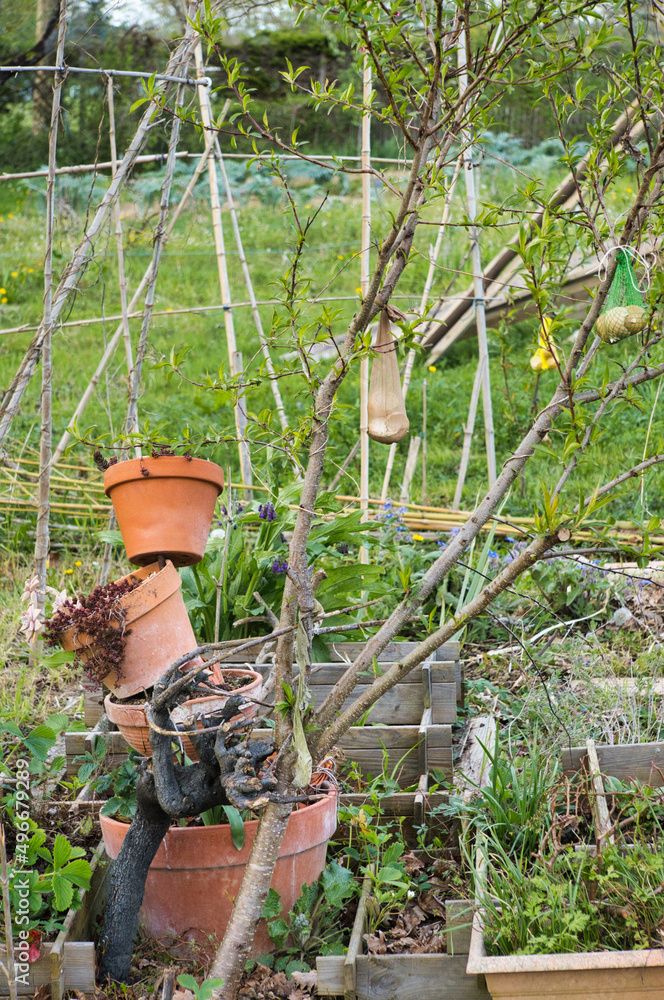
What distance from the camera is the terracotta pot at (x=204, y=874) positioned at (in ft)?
6.27

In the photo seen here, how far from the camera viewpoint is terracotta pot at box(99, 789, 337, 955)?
191cm

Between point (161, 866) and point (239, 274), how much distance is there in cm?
712

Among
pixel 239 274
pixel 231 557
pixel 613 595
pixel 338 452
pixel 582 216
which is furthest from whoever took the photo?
pixel 239 274

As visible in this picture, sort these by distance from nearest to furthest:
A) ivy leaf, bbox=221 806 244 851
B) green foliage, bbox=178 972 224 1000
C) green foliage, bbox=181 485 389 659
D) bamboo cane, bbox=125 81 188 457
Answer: green foliage, bbox=178 972 224 1000 < ivy leaf, bbox=221 806 244 851 < green foliage, bbox=181 485 389 659 < bamboo cane, bbox=125 81 188 457

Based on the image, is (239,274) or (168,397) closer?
(168,397)

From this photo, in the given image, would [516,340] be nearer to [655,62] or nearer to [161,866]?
[655,62]

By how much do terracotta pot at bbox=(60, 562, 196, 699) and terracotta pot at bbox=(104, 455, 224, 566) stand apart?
96 mm

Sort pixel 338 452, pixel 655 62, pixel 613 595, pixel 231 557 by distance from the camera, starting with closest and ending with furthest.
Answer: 1. pixel 655 62
2. pixel 231 557
3. pixel 613 595
4. pixel 338 452

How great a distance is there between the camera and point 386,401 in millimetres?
2002

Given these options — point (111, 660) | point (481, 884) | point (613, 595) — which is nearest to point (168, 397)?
point (613, 595)

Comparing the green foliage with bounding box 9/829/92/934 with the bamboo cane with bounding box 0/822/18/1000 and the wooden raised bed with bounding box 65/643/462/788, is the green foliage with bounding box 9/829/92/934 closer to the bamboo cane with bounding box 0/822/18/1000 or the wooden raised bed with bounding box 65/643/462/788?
the bamboo cane with bounding box 0/822/18/1000

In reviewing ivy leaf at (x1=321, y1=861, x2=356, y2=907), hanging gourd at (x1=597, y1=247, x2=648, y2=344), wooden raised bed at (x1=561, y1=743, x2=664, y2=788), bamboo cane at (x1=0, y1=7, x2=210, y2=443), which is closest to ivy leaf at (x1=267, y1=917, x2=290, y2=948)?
ivy leaf at (x1=321, y1=861, x2=356, y2=907)

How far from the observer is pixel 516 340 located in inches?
230

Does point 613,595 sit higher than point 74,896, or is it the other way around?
point 613,595
